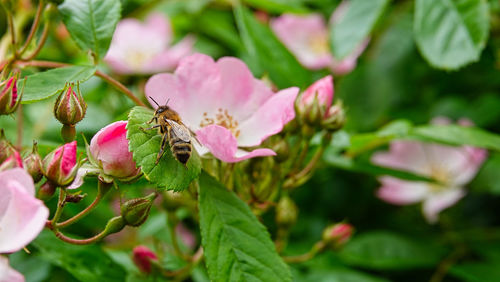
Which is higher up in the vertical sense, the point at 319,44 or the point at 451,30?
the point at 451,30

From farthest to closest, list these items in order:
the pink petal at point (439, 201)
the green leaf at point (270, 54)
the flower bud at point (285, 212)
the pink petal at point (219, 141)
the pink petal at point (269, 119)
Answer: the pink petal at point (439, 201)
the green leaf at point (270, 54)
the flower bud at point (285, 212)
the pink petal at point (269, 119)
the pink petal at point (219, 141)

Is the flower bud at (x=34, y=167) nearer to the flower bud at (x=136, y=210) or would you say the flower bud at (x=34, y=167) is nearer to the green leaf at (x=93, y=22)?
the flower bud at (x=136, y=210)

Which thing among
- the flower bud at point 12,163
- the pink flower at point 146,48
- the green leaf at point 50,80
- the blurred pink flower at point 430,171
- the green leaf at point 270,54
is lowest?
the blurred pink flower at point 430,171

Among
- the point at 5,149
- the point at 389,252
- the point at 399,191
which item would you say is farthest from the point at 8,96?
the point at 399,191

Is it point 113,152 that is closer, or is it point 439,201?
point 113,152

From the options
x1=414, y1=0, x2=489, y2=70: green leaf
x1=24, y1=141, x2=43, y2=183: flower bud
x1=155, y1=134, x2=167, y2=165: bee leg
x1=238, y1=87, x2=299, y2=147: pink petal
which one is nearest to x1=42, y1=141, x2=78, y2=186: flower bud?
x1=24, y1=141, x2=43, y2=183: flower bud

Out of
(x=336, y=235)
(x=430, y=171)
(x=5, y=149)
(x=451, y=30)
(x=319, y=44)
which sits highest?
(x=5, y=149)

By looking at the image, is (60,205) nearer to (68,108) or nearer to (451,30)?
(68,108)

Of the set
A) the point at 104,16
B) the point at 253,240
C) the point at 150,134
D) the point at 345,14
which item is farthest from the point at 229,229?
the point at 345,14

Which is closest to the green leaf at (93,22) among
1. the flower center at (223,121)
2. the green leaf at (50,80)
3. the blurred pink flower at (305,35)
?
the green leaf at (50,80)
